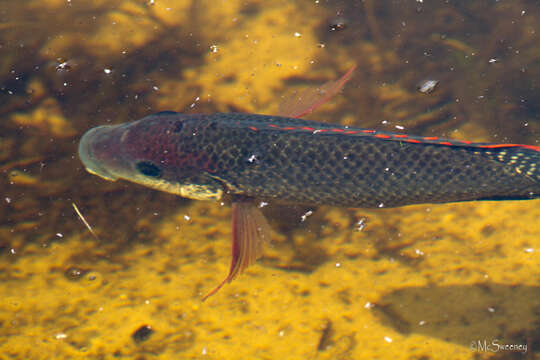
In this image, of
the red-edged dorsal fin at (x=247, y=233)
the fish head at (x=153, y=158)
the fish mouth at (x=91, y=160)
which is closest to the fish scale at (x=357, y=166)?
the fish head at (x=153, y=158)

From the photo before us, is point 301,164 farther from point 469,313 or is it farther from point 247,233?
point 469,313

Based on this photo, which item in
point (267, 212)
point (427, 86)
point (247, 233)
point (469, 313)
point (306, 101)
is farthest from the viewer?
point (427, 86)

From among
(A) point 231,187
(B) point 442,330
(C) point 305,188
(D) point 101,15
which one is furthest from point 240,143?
(B) point 442,330

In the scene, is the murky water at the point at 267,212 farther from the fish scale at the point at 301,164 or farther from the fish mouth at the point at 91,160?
the fish scale at the point at 301,164

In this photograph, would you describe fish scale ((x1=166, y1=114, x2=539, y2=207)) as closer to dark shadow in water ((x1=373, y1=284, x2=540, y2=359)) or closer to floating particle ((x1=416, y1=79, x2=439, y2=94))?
dark shadow in water ((x1=373, y1=284, x2=540, y2=359))

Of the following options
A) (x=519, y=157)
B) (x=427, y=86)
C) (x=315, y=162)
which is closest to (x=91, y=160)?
(x=315, y=162)

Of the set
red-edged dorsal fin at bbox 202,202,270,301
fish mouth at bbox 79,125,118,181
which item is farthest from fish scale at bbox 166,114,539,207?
fish mouth at bbox 79,125,118,181

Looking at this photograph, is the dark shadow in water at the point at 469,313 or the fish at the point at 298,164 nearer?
the fish at the point at 298,164
